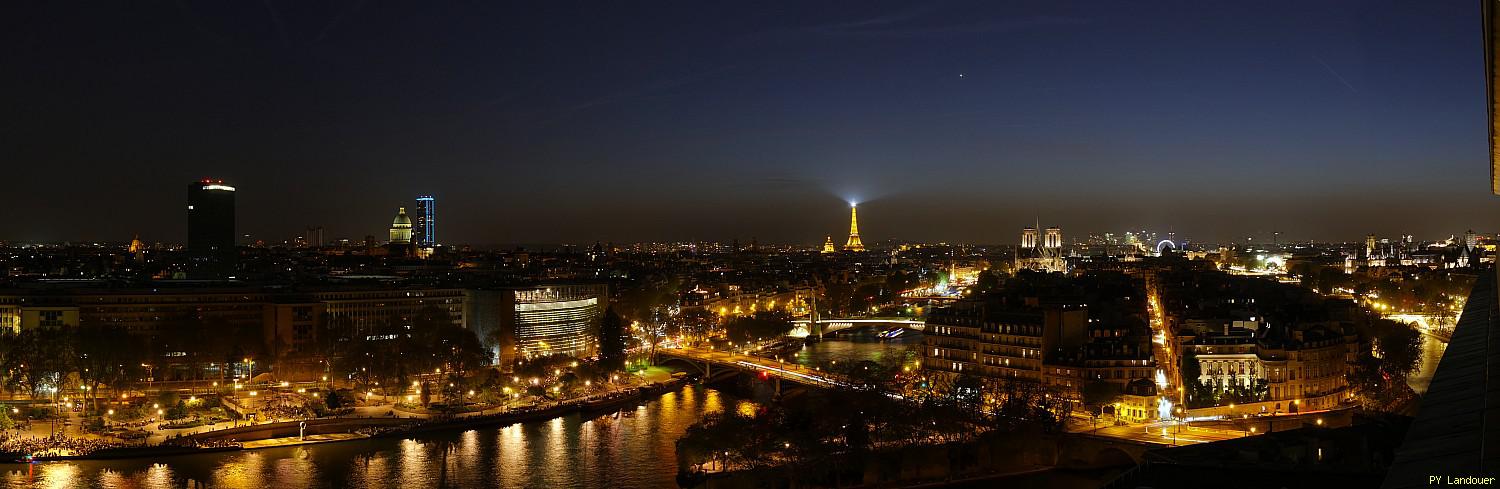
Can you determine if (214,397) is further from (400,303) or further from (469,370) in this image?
(400,303)

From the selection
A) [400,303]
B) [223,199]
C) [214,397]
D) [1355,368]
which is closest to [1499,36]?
[1355,368]

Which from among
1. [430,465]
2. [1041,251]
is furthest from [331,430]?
[1041,251]

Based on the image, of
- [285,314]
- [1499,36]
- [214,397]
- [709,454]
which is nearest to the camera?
[1499,36]

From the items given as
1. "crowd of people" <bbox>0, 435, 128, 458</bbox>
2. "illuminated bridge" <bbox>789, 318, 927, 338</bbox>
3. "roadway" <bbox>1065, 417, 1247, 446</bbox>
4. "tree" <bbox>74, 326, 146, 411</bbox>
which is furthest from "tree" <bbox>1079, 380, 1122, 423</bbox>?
"tree" <bbox>74, 326, 146, 411</bbox>

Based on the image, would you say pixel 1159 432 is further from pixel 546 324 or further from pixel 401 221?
pixel 401 221

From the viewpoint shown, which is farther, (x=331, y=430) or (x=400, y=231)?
(x=400, y=231)

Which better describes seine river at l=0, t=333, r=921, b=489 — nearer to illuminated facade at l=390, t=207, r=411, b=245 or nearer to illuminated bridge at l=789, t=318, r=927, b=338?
illuminated bridge at l=789, t=318, r=927, b=338
